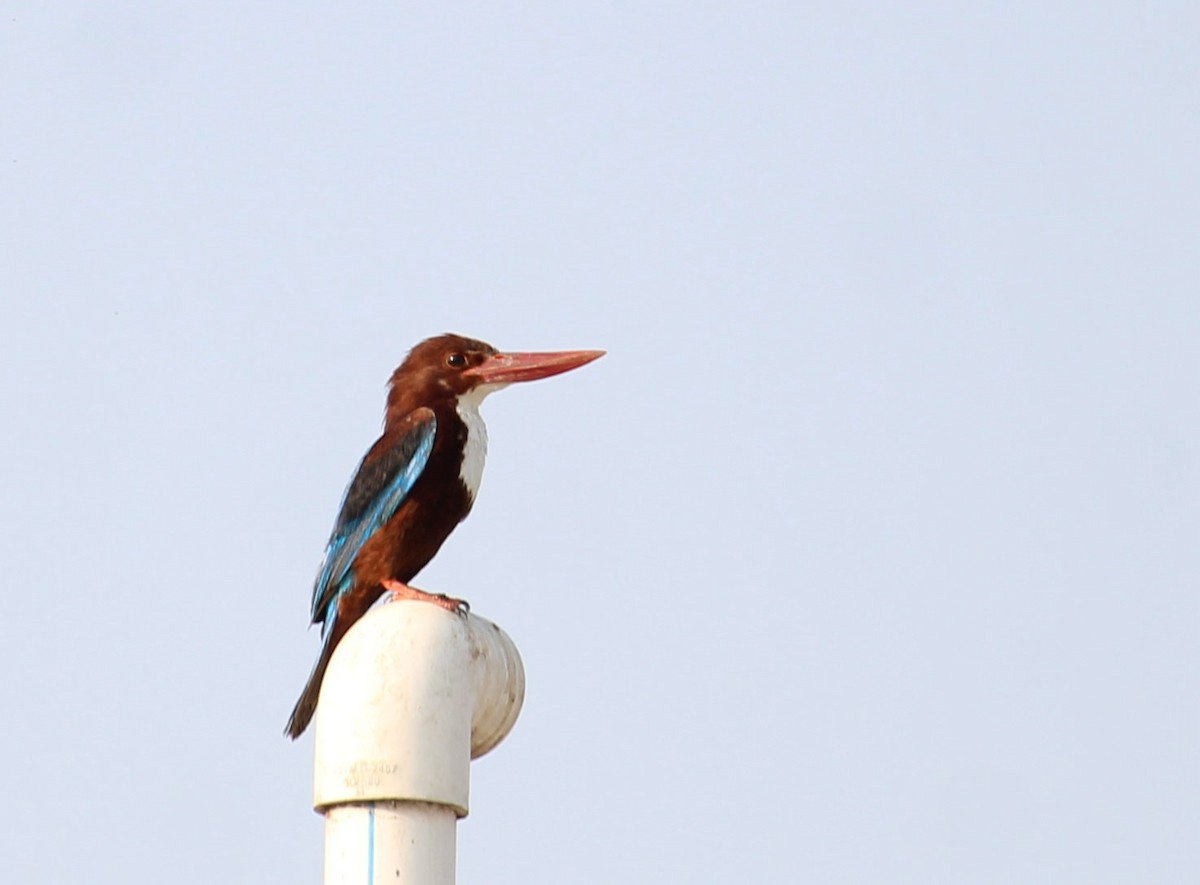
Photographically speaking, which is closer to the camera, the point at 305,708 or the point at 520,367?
the point at 305,708

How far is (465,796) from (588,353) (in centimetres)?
261

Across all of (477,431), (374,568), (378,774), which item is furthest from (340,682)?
(477,431)

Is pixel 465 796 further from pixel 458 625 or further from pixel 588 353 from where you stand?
pixel 588 353

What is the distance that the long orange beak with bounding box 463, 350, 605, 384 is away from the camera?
613 cm

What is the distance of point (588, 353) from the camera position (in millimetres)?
6094

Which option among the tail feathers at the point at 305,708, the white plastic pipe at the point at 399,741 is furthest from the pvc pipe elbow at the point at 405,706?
the tail feathers at the point at 305,708

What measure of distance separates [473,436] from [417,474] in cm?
30

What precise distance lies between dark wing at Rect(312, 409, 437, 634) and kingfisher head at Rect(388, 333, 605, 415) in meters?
0.12

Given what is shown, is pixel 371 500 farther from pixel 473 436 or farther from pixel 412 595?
pixel 412 595

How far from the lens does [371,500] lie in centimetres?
600

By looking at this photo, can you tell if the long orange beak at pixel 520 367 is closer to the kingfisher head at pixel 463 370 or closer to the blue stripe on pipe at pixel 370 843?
the kingfisher head at pixel 463 370

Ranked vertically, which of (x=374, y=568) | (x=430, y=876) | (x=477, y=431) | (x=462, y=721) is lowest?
(x=430, y=876)

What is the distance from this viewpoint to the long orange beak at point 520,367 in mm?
6129

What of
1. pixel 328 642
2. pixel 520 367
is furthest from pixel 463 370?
pixel 328 642
